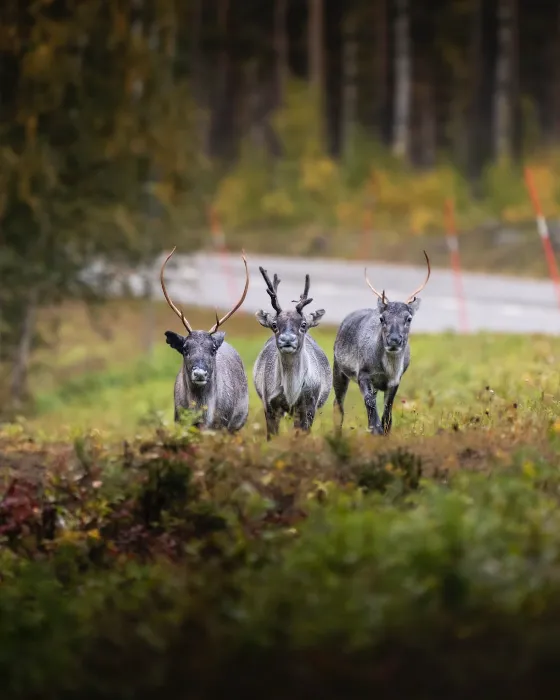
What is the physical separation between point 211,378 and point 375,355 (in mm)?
1214

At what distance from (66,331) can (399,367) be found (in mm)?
22665

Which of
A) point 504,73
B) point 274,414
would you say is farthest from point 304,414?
point 504,73

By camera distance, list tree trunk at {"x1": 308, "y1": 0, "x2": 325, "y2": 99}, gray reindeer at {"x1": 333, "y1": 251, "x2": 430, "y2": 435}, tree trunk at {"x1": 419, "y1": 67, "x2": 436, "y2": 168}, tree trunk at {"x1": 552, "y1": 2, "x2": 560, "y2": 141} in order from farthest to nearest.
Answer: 1. tree trunk at {"x1": 419, "y1": 67, "x2": 436, "y2": 168}
2. tree trunk at {"x1": 552, "y1": 2, "x2": 560, "y2": 141}
3. tree trunk at {"x1": 308, "y1": 0, "x2": 325, "y2": 99}
4. gray reindeer at {"x1": 333, "y1": 251, "x2": 430, "y2": 435}

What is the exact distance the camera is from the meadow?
21.1 feet

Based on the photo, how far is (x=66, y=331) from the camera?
32.7m

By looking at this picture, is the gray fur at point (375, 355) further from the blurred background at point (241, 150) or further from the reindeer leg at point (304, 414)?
the blurred background at point (241, 150)

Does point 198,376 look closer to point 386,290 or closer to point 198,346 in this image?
point 198,346

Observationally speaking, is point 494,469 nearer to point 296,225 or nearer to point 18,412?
point 18,412

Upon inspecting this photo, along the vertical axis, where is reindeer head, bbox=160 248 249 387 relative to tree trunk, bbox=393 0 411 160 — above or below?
below

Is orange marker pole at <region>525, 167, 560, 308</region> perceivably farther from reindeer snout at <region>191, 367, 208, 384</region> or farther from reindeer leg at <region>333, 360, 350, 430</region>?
reindeer snout at <region>191, 367, 208, 384</region>

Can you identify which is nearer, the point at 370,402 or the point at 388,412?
the point at 370,402

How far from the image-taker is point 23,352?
23984 millimetres

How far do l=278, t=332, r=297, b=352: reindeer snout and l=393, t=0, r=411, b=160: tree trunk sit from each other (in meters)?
34.2

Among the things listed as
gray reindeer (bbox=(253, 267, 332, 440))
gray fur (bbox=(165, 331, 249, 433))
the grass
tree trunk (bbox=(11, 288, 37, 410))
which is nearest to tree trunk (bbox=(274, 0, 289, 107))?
the grass
